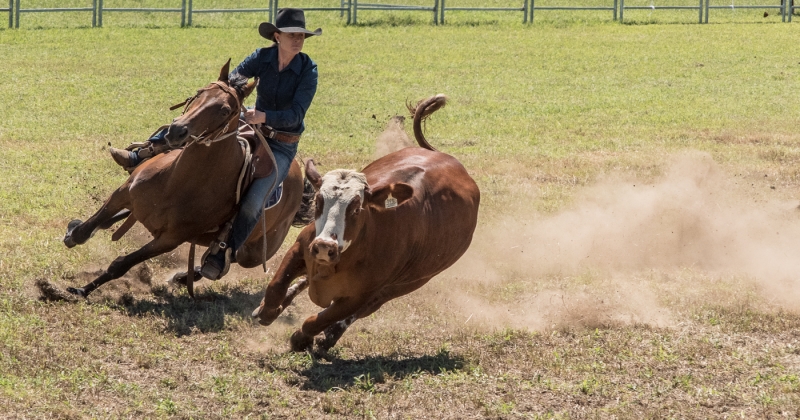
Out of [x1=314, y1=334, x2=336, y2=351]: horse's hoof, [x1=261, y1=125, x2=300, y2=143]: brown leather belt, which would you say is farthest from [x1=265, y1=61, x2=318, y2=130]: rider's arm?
[x1=314, y1=334, x2=336, y2=351]: horse's hoof

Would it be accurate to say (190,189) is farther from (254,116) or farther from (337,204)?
(337,204)

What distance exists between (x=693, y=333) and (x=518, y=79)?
46.1 ft

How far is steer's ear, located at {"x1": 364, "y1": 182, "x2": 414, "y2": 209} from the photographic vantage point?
648 centimetres

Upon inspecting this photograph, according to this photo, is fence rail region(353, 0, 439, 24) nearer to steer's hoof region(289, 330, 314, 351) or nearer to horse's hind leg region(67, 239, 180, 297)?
horse's hind leg region(67, 239, 180, 297)

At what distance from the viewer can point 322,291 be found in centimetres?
678

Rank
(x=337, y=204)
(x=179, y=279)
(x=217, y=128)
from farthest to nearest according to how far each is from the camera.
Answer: (x=179, y=279), (x=217, y=128), (x=337, y=204)

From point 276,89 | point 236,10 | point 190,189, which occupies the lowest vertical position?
point 190,189

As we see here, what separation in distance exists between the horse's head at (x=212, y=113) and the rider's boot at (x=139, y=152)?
0.87 m

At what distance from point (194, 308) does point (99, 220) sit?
3.26 feet

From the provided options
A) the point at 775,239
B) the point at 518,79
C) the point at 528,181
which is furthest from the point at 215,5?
the point at 775,239

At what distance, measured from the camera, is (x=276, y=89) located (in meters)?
7.86

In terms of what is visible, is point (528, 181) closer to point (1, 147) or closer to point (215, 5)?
point (1, 147)

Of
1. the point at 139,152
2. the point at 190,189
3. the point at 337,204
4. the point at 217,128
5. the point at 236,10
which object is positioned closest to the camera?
the point at 337,204

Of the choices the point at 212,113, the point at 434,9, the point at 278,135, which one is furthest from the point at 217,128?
the point at 434,9
